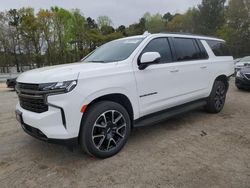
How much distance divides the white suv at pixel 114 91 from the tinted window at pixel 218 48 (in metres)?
0.50

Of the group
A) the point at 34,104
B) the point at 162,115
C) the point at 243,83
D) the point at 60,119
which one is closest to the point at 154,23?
the point at 243,83

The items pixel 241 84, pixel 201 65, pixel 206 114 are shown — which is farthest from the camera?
pixel 241 84

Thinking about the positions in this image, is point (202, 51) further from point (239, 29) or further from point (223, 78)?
point (239, 29)

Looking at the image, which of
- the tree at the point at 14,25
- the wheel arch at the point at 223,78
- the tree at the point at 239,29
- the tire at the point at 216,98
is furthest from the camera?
the tree at the point at 14,25

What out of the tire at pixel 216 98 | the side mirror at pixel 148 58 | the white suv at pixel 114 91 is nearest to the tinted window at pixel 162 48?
the white suv at pixel 114 91

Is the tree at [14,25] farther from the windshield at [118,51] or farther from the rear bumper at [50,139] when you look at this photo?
the rear bumper at [50,139]

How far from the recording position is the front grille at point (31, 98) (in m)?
2.90

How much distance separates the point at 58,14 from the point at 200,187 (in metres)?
40.1

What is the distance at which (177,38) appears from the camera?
4.47m

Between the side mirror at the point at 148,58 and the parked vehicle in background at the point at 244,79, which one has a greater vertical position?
the side mirror at the point at 148,58

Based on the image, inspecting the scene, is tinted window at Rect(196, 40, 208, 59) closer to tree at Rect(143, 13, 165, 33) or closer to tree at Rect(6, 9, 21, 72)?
tree at Rect(6, 9, 21, 72)

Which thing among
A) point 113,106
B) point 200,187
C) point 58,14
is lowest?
point 200,187

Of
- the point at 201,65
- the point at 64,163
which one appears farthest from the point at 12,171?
the point at 201,65

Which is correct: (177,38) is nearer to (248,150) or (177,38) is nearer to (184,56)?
(184,56)
